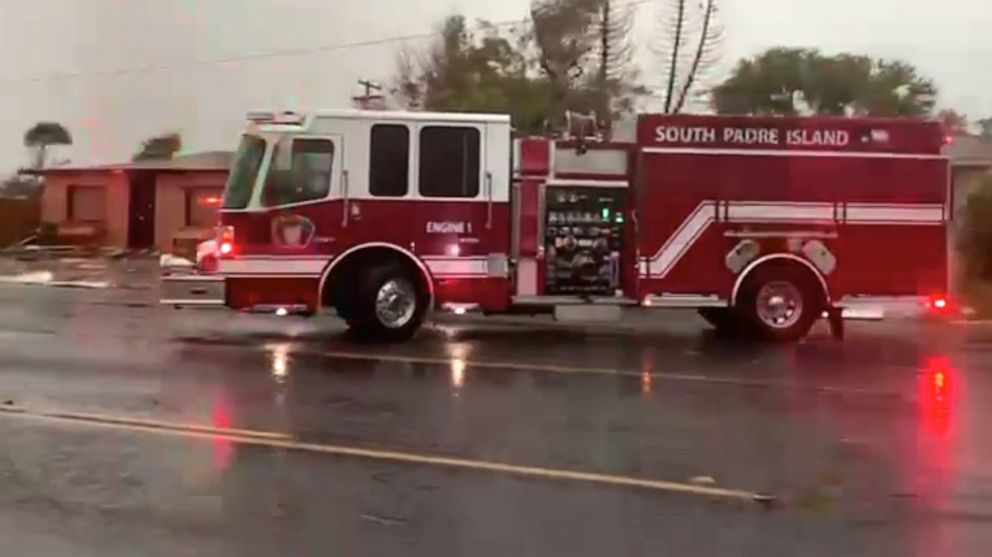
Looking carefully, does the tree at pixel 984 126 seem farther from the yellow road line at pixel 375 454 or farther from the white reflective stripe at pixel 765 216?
the yellow road line at pixel 375 454

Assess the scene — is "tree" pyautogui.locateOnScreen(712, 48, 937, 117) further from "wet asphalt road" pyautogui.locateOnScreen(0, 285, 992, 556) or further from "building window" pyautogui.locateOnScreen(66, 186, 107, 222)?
"wet asphalt road" pyautogui.locateOnScreen(0, 285, 992, 556)

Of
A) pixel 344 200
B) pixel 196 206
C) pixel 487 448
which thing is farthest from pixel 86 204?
pixel 487 448

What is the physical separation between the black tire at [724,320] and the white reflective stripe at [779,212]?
121 centimetres

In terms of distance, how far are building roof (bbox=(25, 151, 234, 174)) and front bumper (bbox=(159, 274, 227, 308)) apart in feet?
76.3

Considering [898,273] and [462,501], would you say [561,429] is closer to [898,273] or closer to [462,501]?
[462,501]

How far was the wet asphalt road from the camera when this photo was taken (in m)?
6.95

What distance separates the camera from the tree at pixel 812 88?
44906mm

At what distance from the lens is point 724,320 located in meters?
18.1

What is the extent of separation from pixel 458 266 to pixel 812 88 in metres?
33.6

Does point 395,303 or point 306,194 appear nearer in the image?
point 306,194

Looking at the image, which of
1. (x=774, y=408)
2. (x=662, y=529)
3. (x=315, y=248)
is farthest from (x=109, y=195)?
(x=662, y=529)

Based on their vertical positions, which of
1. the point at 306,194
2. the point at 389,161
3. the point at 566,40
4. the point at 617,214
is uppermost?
the point at 566,40

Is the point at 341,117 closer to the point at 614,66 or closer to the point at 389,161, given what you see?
the point at 389,161

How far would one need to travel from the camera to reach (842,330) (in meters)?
17.8
